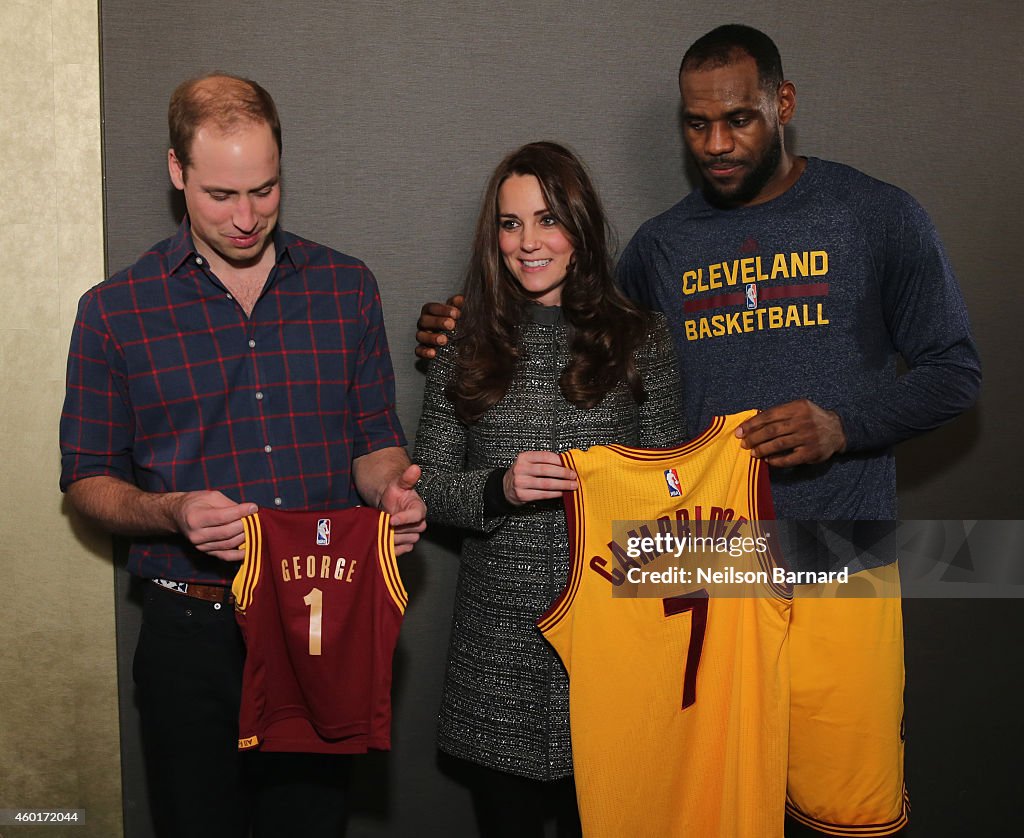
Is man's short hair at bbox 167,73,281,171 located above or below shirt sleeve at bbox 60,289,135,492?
above

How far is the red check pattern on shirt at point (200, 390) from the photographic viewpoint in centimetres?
187

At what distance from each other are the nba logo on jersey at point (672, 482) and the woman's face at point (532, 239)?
0.45 metres

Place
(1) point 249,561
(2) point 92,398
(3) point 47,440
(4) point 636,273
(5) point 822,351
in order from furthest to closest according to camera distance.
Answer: (3) point 47,440 → (4) point 636,273 → (5) point 822,351 → (2) point 92,398 → (1) point 249,561

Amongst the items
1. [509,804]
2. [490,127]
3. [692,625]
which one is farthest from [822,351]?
[509,804]

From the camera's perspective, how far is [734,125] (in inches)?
77.1

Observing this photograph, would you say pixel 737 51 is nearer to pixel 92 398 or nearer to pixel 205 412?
pixel 205 412

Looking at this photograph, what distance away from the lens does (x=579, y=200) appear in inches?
75.2

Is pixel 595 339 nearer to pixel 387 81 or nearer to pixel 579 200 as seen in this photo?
pixel 579 200

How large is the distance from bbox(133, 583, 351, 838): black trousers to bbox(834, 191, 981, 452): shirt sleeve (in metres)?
1.30

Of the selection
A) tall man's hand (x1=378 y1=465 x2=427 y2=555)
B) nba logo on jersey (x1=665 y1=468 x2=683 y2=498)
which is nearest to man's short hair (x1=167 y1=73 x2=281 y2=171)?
tall man's hand (x1=378 y1=465 x2=427 y2=555)

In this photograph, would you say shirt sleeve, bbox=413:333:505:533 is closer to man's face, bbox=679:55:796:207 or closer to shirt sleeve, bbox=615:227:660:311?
shirt sleeve, bbox=615:227:660:311

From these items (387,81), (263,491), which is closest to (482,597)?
(263,491)

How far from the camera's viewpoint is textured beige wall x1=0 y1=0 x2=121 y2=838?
88.7 inches

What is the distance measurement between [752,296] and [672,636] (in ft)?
2.33
